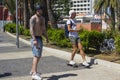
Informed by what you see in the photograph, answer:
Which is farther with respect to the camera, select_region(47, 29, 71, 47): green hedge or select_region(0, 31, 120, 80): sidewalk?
select_region(47, 29, 71, 47): green hedge

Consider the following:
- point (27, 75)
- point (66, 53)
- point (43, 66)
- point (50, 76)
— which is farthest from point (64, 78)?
point (66, 53)

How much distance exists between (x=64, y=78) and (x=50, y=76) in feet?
1.56

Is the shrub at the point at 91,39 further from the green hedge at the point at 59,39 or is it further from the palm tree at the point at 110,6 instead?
the green hedge at the point at 59,39

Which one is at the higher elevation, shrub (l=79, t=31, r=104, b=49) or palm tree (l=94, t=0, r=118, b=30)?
palm tree (l=94, t=0, r=118, b=30)

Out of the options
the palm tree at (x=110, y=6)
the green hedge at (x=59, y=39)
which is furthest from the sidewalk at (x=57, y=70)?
the palm tree at (x=110, y=6)

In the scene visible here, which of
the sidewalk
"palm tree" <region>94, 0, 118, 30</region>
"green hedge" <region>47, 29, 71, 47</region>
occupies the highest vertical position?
"palm tree" <region>94, 0, 118, 30</region>

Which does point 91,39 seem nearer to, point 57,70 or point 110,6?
point 110,6

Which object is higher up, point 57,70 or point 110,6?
point 110,6

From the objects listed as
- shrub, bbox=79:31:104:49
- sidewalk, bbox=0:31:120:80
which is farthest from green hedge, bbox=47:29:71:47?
sidewalk, bbox=0:31:120:80

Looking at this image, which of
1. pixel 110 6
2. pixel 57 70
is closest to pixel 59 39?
pixel 110 6

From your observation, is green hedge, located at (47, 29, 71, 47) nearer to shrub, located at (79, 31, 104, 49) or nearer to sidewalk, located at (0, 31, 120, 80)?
shrub, located at (79, 31, 104, 49)

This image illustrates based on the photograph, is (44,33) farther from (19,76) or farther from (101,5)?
(101,5)

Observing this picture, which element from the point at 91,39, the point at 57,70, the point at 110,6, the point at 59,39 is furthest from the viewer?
the point at 59,39

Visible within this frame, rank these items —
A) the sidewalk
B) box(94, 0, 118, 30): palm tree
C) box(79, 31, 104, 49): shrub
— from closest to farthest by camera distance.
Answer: the sidewalk, box(79, 31, 104, 49): shrub, box(94, 0, 118, 30): palm tree
